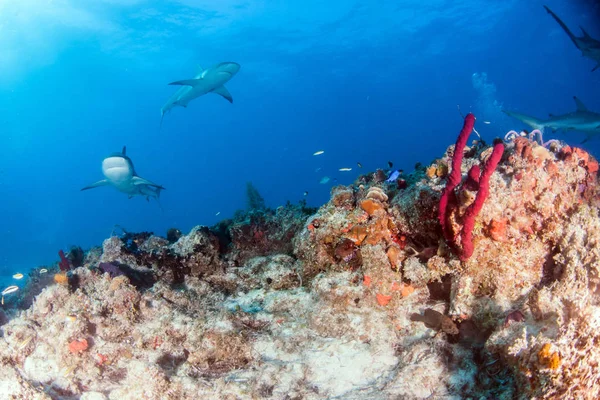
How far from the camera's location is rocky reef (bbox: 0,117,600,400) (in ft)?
10.1

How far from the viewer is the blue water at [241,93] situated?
1909 inches

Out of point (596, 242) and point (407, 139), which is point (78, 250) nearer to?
point (596, 242)

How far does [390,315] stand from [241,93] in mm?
92871

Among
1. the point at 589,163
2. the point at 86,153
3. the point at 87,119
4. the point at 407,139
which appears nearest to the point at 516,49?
the point at 407,139

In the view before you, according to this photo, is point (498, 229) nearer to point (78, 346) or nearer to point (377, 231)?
point (377, 231)

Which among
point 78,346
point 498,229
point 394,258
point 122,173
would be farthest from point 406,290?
point 122,173

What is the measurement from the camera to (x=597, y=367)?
225cm

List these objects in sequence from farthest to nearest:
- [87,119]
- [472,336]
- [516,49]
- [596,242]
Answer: [87,119] < [516,49] < [472,336] < [596,242]

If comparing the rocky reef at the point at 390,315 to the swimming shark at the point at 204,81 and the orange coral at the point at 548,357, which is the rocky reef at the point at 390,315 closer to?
the orange coral at the point at 548,357

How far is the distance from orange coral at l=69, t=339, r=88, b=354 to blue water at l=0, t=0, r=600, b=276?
9326 mm

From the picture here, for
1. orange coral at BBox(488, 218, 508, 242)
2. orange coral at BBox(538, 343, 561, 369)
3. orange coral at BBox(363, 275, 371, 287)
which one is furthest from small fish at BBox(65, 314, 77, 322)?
orange coral at BBox(488, 218, 508, 242)

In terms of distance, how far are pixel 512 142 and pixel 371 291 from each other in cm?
269

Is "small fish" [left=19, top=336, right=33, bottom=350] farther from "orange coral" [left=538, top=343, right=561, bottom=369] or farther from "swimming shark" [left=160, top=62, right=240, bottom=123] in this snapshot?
"swimming shark" [left=160, top=62, right=240, bottom=123]

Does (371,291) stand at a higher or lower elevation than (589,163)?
lower
